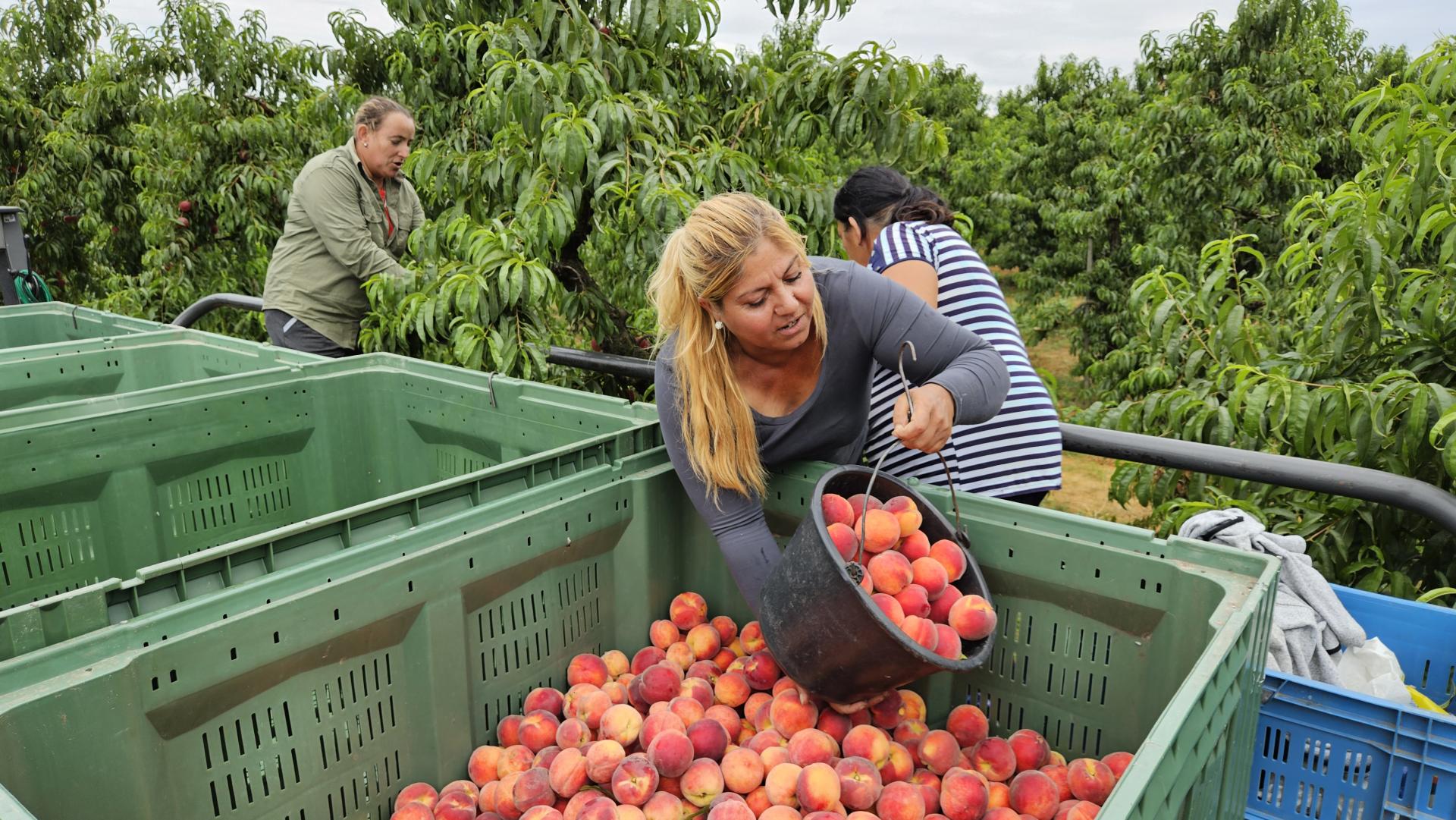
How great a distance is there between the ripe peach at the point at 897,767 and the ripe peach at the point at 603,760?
469 mm

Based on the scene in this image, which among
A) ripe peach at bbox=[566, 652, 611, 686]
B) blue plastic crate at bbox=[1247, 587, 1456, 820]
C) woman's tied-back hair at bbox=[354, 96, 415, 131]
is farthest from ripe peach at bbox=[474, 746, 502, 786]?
woman's tied-back hair at bbox=[354, 96, 415, 131]

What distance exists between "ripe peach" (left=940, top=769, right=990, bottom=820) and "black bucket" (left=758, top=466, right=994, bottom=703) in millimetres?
198

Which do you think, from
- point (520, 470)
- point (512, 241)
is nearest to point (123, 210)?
point (512, 241)

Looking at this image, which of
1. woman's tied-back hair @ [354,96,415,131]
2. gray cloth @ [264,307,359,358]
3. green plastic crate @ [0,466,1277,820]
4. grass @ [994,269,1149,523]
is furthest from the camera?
grass @ [994,269,1149,523]

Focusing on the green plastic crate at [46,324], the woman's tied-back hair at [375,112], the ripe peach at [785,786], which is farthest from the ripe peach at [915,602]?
the green plastic crate at [46,324]

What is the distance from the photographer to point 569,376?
161 inches

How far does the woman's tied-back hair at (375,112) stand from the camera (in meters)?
3.46

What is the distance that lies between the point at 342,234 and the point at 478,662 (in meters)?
2.43

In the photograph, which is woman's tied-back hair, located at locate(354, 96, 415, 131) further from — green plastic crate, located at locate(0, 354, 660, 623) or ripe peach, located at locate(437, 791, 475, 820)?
ripe peach, located at locate(437, 791, 475, 820)

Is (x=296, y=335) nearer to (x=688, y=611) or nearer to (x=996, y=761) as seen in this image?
(x=688, y=611)

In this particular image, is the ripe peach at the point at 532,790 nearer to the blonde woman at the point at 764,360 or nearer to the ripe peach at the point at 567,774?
the ripe peach at the point at 567,774

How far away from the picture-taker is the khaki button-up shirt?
3.50m

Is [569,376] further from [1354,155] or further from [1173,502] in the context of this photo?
[1354,155]

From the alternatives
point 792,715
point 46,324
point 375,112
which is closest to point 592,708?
point 792,715
